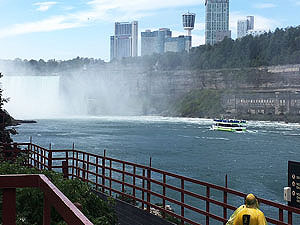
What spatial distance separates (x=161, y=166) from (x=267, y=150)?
830 inches

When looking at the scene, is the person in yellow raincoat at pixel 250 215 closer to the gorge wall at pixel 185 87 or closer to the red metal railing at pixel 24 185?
the red metal railing at pixel 24 185

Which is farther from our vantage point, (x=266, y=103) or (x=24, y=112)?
(x=24, y=112)

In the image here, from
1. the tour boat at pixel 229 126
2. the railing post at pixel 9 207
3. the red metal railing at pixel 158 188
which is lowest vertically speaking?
the tour boat at pixel 229 126

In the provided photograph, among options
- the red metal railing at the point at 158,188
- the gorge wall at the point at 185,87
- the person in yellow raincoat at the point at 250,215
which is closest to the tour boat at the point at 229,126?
the gorge wall at the point at 185,87

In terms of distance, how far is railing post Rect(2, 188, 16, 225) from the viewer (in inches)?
96.4

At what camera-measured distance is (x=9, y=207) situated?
2.44 meters

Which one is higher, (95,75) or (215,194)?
(95,75)

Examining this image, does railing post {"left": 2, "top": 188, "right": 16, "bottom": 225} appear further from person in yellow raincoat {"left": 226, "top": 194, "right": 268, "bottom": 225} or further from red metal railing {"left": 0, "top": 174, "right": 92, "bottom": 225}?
person in yellow raincoat {"left": 226, "top": 194, "right": 268, "bottom": 225}

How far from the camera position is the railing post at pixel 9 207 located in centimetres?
245

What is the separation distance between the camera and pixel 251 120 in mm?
137375

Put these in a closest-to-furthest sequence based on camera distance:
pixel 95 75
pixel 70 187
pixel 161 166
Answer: pixel 70 187
pixel 161 166
pixel 95 75

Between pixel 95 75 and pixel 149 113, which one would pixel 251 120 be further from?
pixel 95 75

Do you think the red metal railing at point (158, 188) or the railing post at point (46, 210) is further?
the red metal railing at point (158, 188)

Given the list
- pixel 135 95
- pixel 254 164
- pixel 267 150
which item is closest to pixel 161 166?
Result: pixel 254 164
